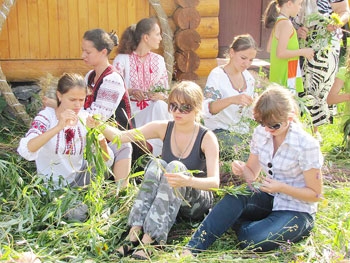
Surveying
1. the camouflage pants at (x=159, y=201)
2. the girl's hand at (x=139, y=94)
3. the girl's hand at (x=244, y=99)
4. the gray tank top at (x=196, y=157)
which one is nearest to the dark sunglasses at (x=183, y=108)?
the gray tank top at (x=196, y=157)

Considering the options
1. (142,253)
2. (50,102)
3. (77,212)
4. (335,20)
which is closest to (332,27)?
(335,20)

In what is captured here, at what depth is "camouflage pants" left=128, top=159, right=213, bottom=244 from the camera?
390cm

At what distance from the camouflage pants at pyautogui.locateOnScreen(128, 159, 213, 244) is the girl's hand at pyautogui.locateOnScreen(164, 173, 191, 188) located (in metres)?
0.11

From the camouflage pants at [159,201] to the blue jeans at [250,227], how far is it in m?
0.19

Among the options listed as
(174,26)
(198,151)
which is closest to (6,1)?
(174,26)

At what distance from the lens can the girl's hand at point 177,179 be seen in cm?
379

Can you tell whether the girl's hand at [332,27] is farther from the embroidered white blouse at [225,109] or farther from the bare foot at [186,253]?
the bare foot at [186,253]

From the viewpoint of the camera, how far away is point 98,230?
394cm

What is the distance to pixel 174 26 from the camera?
7.62m

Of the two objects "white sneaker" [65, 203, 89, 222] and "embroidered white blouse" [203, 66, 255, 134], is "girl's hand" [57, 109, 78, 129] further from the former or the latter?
"embroidered white blouse" [203, 66, 255, 134]

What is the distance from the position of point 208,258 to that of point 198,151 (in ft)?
2.57

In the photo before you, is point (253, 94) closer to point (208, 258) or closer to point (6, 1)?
point (208, 258)

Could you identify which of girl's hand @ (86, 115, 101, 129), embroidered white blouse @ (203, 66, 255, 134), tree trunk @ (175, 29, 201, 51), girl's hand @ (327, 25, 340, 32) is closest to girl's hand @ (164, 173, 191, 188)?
girl's hand @ (86, 115, 101, 129)

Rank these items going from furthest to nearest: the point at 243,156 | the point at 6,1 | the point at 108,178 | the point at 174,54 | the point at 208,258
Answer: the point at 174,54 → the point at 6,1 → the point at 243,156 → the point at 108,178 → the point at 208,258
